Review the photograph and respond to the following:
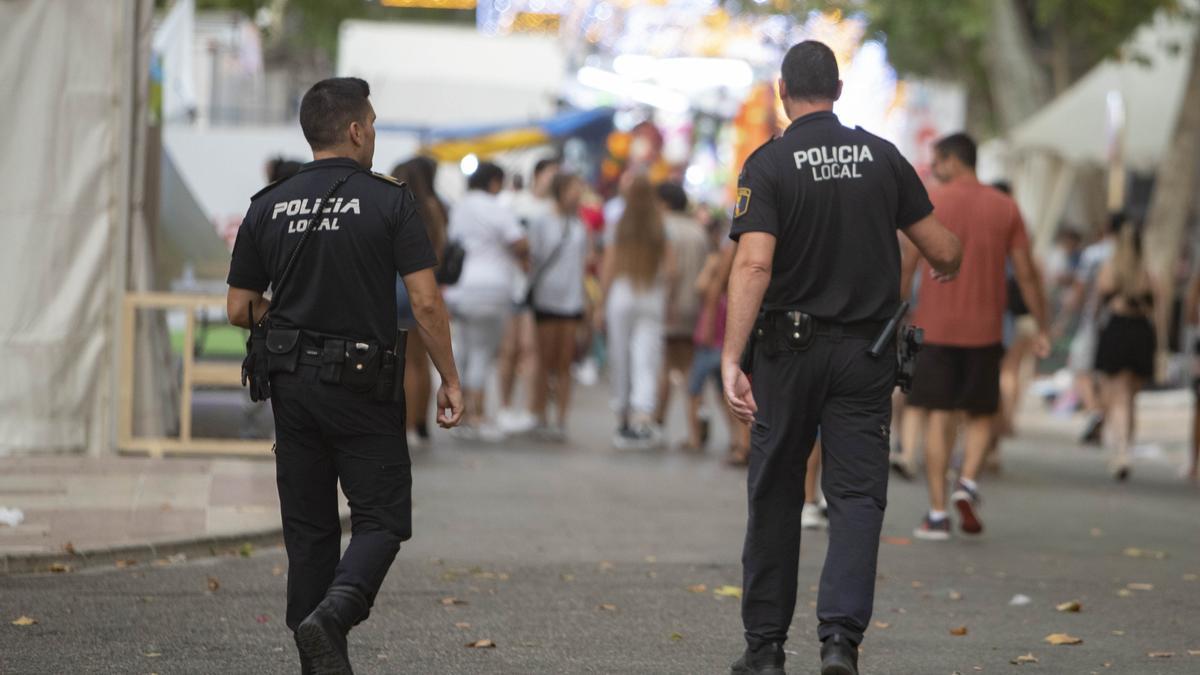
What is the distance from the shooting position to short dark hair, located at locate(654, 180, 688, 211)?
15359 millimetres

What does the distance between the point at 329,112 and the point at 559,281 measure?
9.57 metres

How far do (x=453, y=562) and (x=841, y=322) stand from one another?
3.24 m

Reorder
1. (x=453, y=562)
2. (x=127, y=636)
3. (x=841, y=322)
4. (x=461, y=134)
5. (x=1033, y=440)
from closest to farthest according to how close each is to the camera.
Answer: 1. (x=841, y=322)
2. (x=127, y=636)
3. (x=453, y=562)
4. (x=1033, y=440)
5. (x=461, y=134)

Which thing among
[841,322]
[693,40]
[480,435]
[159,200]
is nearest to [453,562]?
[841,322]

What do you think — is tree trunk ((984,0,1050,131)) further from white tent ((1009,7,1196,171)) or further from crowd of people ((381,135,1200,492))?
crowd of people ((381,135,1200,492))

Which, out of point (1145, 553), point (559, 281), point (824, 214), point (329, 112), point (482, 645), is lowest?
point (1145, 553)

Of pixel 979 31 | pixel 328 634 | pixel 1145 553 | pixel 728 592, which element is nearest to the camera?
pixel 328 634

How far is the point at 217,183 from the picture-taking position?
60.5 ft

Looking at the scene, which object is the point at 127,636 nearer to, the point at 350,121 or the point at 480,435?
the point at 350,121

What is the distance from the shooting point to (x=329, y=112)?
5.65 m

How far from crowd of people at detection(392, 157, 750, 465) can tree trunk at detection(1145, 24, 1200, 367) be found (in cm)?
777

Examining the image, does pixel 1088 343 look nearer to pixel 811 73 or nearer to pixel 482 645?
pixel 482 645

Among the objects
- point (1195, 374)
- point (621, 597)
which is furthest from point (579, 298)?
point (621, 597)

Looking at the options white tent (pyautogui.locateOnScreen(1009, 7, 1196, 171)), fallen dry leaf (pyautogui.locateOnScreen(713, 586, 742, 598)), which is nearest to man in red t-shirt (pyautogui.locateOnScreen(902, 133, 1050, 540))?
fallen dry leaf (pyautogui.locateOnScreen(713, 586, 742, 598))
